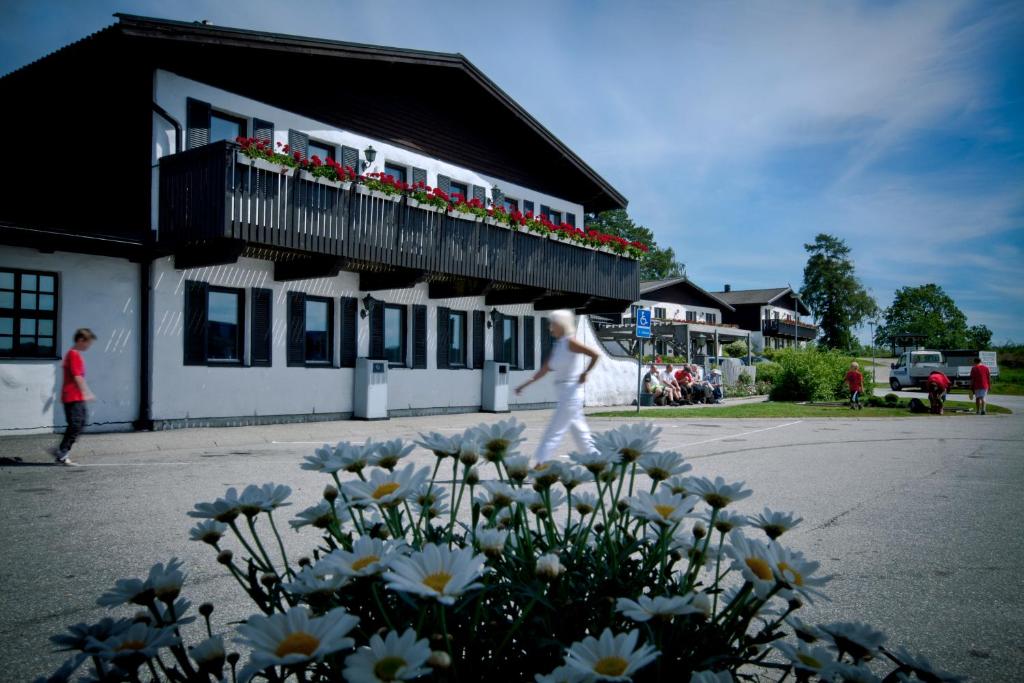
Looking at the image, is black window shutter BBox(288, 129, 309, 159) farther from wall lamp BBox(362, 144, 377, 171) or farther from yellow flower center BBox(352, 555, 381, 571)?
yellow flower center BBox(352, 555, 381, 571)

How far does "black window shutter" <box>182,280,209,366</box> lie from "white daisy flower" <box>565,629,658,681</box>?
47.3ft

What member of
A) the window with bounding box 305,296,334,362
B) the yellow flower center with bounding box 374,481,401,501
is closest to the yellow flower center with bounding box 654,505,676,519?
the yellow flower center with bounding box 374,481,401,501

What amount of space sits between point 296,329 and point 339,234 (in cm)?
272

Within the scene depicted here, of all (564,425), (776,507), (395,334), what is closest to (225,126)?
(395,334)

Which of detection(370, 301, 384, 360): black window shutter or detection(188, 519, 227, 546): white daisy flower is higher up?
detection(370, 301, 384, 360): black window shutter

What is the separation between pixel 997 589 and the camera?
166 inches

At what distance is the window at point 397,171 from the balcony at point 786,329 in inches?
2328

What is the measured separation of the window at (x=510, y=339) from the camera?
22497 millimetres

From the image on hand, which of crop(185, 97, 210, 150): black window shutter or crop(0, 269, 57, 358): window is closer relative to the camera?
crop(0, 269, 57, 358): window

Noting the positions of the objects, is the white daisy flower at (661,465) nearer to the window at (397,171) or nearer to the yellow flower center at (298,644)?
the yellow flower center at (298,644)

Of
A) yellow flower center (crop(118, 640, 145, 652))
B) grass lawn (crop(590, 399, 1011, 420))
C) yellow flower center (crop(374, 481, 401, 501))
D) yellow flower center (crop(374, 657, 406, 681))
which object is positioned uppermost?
yellow flower center (crop(374, 481, 401, 501))

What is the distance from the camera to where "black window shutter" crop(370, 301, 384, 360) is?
18.1 meters

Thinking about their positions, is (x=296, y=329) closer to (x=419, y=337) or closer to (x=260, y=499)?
(x=419, y=337)

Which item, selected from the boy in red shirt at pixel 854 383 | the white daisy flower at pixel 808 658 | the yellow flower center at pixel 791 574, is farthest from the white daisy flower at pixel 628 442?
the boy in red shirt at pixel 854 383
